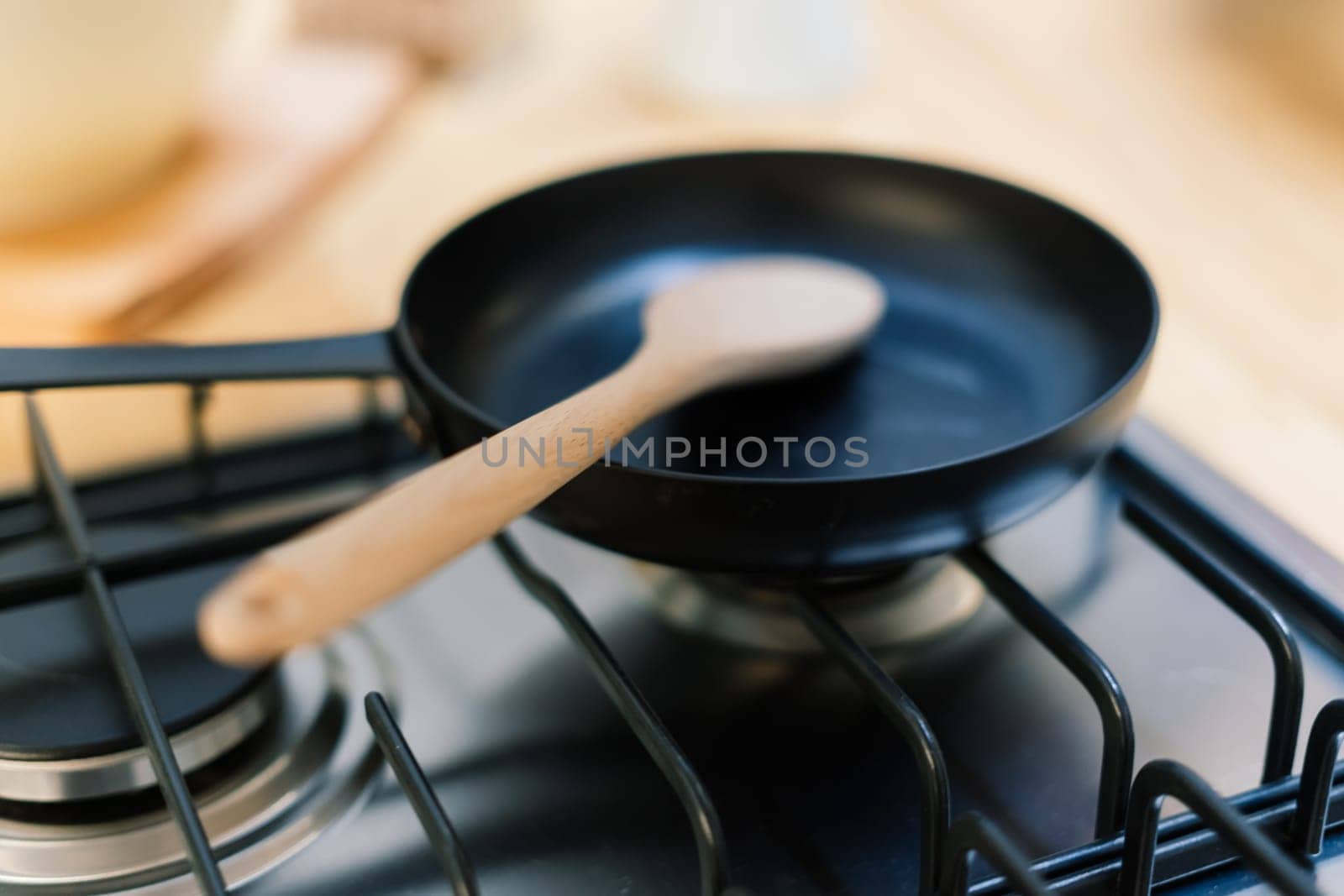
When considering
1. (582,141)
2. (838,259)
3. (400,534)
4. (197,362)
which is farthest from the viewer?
(582,141)

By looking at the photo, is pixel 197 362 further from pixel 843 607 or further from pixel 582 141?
pixel 582 141

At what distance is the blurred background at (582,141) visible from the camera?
558mm

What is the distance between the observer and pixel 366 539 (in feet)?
0.99

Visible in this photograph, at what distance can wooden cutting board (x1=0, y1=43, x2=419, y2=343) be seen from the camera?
22.0 inches

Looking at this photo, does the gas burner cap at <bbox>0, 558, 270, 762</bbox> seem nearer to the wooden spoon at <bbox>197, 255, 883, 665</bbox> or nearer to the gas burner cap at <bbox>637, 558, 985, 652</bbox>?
the wooden spoon at <bbox>197, 255, 883, 665</bbox>

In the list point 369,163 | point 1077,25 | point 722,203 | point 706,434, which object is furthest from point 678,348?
Answer: point 1077,25

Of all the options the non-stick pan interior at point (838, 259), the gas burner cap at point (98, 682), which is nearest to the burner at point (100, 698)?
the gas burner cap at point (98, 682)

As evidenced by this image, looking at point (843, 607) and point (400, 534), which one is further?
point (843, 607)

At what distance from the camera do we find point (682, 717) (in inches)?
16.8

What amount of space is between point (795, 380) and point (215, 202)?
0.95 ft

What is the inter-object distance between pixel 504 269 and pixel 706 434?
115 millimetres

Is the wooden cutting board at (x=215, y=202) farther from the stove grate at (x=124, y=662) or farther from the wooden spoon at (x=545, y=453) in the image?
the wooden spoon at (x=545, y=453)

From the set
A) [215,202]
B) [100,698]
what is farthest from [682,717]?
[215,202]

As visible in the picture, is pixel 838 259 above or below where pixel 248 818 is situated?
above
